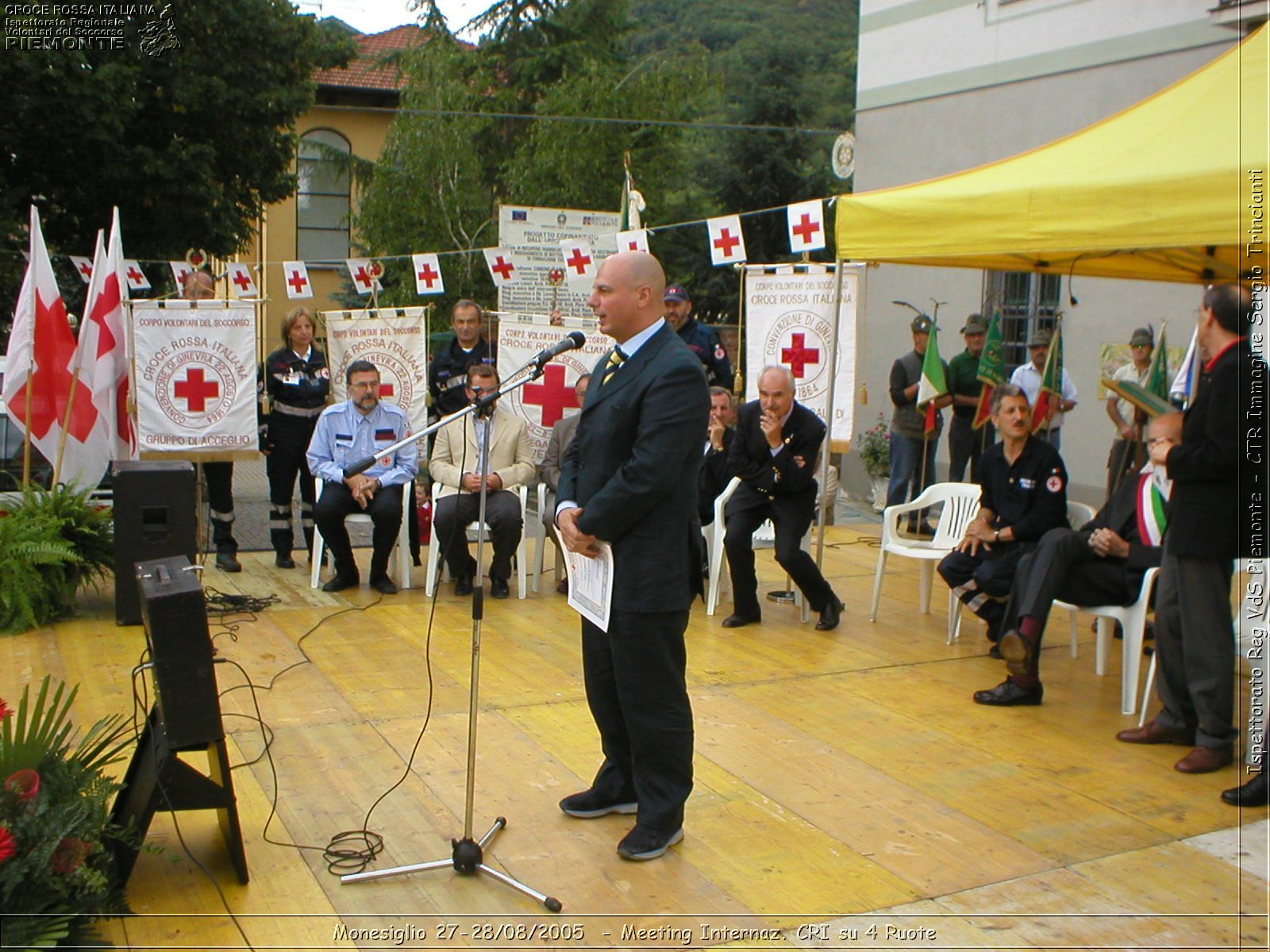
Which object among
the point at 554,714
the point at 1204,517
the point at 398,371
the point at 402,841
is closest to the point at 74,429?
the point at 398,371

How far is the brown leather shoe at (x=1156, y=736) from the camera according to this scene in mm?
5121

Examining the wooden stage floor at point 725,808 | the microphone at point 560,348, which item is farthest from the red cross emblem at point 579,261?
the microphone at point 560,348

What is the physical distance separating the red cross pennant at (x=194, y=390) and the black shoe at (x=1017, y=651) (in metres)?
5.28

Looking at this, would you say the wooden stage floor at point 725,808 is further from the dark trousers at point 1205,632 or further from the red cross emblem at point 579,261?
the red cross emblem at point 579,261

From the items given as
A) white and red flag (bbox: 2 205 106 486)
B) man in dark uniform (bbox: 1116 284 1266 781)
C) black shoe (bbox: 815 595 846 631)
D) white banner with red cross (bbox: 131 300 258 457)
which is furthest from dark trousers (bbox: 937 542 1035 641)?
white and red flag (bbox: 2 205 106 486)

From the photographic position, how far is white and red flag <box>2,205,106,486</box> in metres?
7.08

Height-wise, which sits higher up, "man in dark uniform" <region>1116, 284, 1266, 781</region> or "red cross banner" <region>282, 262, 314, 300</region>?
"red cross banner" <region>282, 262, 314, 300</region>

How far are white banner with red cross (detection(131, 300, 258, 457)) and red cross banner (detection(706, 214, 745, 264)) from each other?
393cm

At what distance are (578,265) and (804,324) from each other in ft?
10.8

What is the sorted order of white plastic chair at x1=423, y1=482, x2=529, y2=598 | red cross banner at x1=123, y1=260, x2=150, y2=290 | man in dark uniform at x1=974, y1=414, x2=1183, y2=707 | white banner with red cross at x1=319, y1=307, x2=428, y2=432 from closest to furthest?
man in dark uniform at x1=974, y1=414, x2=1183, y2=707 < white plastic chair at x1=423, y1=482, x2=529, y2=598 < white banner with red cross at x1=319, y1=307, x2=428, y2=432 < red cross banner at x1=123, y1=260, x2=150, y2=290

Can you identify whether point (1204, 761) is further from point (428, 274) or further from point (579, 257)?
point (428, 274)

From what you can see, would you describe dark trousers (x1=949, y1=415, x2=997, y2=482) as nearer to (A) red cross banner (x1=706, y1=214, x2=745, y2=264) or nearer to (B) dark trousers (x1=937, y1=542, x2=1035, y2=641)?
(A) red cross banner (x1=706, y1=214, x2=745, y2=264)

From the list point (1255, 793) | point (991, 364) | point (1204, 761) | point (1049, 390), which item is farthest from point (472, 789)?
point (991, 364)

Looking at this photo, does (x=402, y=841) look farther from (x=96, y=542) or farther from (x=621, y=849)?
(x=96, y=542)
